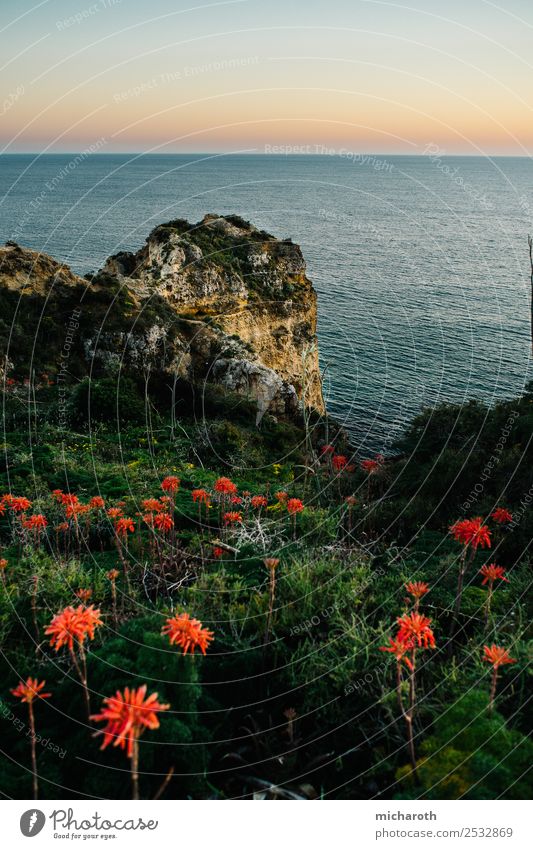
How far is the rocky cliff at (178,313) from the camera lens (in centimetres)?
2392

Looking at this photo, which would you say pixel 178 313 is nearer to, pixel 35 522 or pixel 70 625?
pixel 35 522

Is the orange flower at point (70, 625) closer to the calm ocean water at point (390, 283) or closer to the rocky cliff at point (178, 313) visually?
the calm ocean water at point (390, 283)

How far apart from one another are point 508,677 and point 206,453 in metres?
13.1

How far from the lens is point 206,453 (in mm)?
16719

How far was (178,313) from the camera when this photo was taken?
3156cm

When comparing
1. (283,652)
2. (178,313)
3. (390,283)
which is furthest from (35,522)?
(390,283)

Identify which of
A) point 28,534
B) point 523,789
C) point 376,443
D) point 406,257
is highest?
point 406,257

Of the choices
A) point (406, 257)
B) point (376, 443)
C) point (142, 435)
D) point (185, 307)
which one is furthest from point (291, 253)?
point (406, 257)

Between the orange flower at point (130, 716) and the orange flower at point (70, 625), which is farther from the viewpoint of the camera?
the orange flower at point (70, 625)

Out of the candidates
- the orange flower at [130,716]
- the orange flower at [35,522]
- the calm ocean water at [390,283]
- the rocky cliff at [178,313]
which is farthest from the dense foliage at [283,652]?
the rocky cliff at [178,313]

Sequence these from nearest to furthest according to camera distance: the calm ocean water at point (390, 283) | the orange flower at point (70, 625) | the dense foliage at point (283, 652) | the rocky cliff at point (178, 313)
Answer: the orange flower at point (70, 625) → the dense foliage at point (283, 652) → the rocky cliff at point (178, 313) → the calm ocean water at point (390, 283)

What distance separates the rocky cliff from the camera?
23.9 meters

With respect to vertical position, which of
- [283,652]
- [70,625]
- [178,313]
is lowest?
[283,652]

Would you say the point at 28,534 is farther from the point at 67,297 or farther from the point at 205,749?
the point at 67,297
